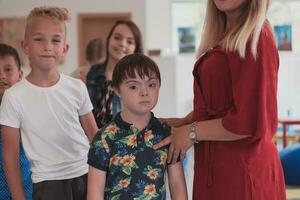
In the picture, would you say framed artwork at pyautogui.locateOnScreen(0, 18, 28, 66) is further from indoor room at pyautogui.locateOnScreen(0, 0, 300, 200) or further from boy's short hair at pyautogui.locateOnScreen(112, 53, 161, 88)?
boy's short hair at pyautogui.locateOnScreen(112, 53, 161, 88)

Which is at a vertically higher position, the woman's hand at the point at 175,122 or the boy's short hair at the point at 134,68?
the boy's short hair at the point at 134,68

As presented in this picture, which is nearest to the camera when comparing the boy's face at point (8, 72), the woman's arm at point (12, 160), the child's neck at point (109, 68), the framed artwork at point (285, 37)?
the woman's arm at point (12, 160)

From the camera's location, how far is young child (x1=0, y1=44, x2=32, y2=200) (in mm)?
1748

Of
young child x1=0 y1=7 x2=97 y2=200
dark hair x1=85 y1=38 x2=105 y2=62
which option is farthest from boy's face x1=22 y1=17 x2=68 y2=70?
dark hair x1=85 y1=38 x2=105 y2=62

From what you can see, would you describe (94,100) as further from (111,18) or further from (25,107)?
(111,18)

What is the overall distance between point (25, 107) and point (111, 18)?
6002 mm

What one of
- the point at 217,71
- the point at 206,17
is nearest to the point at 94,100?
the point at 206,17

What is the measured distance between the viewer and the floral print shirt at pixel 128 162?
1.42 meters

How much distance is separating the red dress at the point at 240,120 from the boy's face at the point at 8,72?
0.80 m

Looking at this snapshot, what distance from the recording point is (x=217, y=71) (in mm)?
1456

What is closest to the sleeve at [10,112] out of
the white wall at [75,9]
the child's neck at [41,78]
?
the child's neck at [41,78]

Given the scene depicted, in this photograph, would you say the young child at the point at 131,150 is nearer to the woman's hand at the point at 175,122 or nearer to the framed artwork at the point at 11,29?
the woman's hand at the point at 175,122

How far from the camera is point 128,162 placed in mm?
1425

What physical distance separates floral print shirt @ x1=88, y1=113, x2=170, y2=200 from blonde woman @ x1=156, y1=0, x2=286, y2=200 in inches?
2.3
